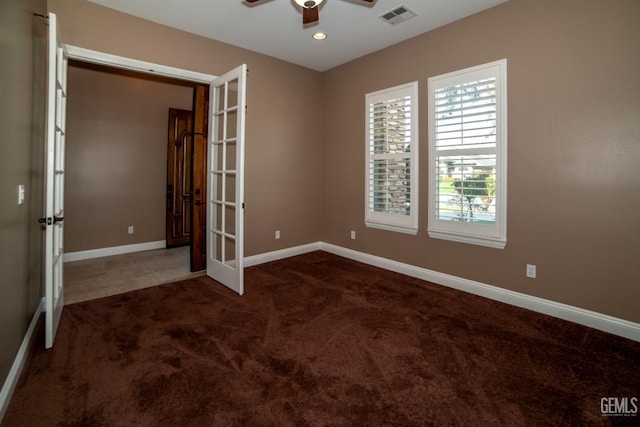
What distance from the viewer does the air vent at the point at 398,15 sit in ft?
9.97

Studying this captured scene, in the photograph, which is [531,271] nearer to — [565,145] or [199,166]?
[565,145]

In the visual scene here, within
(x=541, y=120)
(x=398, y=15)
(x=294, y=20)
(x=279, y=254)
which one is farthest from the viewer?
(x=279, y=254)

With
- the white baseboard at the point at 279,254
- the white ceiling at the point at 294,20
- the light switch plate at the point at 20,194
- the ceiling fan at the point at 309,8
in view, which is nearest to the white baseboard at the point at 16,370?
the light switch plate at the point at 20,194

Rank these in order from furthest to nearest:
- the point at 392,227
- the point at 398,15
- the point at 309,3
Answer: the point at 392,227, the point at 398,15, the point at 309,3

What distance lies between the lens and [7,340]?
1.78 metres

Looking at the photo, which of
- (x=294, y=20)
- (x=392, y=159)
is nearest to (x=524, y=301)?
(x=392, y=159)

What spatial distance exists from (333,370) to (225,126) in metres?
2.78

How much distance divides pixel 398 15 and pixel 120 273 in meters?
4.56

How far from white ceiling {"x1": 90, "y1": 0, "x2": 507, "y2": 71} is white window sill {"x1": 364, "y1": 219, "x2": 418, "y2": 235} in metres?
2.33

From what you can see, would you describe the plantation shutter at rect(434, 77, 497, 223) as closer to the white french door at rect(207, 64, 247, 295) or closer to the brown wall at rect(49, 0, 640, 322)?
the brown wall at rect(49, 0, 640, 322)

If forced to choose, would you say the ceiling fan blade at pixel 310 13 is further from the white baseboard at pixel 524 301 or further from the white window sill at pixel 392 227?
the white baseboard at pixel 524 301

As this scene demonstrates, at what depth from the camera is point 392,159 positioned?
3.96 metres

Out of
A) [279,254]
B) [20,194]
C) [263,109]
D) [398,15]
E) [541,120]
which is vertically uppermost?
[398,15]

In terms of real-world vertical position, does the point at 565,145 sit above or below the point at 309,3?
below
